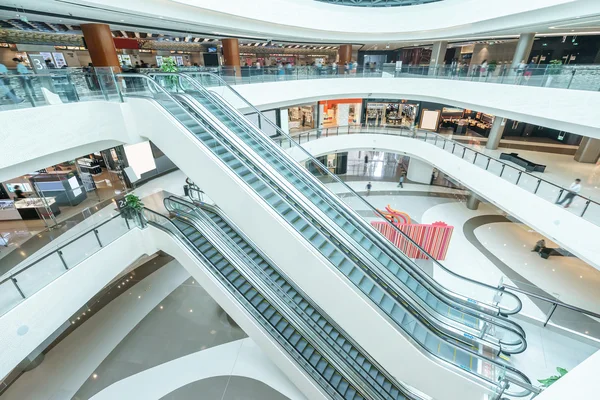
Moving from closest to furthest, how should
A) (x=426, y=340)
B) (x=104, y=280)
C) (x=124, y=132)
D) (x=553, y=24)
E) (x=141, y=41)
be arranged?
(x=426, y=340)
(x=104, y=280)
(x=124, y=132)
(x=553, y=24)
(x=141, y=41)

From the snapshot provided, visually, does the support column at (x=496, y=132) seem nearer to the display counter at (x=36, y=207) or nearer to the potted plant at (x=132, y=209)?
the potted plant at (x=132, y=209)

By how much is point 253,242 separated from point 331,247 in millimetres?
2612

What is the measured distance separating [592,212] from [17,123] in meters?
12.9

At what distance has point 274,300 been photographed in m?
6.89

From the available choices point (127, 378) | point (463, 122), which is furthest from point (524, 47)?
point (127, 378)

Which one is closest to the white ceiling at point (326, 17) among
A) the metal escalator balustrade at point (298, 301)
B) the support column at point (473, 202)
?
the metal escalator balustrade at point (298, 301)

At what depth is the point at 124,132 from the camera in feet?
22.1

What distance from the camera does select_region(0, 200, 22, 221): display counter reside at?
8.52 m

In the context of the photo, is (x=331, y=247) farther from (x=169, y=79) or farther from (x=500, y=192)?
(x=500, y=192)

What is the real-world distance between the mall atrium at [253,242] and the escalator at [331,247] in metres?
0.04

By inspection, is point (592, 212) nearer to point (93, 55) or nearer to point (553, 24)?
point (553, 24)

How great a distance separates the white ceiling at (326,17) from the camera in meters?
7.37

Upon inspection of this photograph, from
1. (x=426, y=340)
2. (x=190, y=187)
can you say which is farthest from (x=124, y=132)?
(x=426, y=340)

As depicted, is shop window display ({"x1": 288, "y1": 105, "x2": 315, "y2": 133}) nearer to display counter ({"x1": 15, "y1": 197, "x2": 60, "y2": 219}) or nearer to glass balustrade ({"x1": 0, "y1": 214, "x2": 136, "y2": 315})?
display counter ({"x1": 15, "y1": 197, "x2": 60, "y2": 219})
